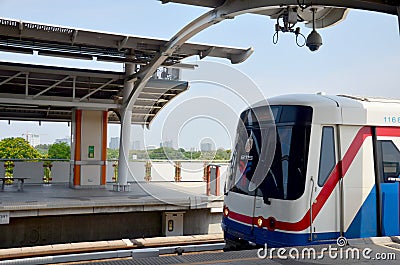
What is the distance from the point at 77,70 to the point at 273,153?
26.7 feet

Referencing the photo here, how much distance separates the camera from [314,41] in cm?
578

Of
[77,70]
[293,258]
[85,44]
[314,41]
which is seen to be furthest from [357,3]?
[77,70]

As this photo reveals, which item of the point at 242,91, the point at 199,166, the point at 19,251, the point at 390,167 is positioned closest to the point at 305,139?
the point at 242,91

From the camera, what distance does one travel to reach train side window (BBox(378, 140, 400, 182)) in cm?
552

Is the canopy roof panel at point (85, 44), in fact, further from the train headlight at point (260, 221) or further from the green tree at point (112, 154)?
the train headlight at point (260, 221)

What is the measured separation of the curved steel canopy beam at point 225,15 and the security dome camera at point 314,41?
0.79m

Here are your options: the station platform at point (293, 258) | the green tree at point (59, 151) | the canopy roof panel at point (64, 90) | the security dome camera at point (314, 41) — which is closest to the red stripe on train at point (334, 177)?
the station platform at point (293, 258)

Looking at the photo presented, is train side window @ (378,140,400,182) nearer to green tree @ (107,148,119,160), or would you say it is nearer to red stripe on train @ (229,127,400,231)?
red stripe on train @ (229,127,400,231)

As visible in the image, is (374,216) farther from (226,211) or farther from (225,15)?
(225,15)

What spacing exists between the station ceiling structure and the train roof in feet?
16.3

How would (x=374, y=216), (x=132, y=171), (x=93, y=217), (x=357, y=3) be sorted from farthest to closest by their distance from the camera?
(x=132, y=171)
(x=93, y=217)
(x=374, y=216)
(x=357, y=3)

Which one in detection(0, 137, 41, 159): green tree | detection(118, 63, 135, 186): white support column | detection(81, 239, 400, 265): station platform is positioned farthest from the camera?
detection(0, 137, 41, 159): green tree

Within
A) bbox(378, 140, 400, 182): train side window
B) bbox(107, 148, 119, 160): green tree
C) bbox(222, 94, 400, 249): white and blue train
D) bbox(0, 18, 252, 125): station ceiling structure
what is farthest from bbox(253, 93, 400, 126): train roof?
bbox(107, 148, 119, 160): green tree

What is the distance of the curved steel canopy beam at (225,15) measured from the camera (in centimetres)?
437
